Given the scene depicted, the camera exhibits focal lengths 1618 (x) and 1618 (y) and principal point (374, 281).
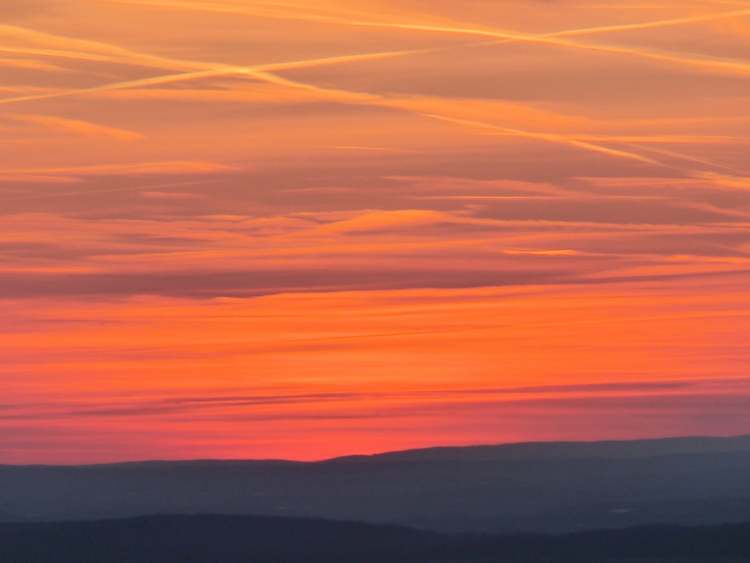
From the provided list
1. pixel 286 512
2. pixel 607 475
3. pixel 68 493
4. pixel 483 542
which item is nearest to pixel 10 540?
pixel 68 493

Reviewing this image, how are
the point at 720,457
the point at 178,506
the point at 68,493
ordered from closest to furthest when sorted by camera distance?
the point at 720,457, the point at 68,493, the point at 178,506

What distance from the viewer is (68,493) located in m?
55.6

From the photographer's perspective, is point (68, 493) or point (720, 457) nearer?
point (720, 457)

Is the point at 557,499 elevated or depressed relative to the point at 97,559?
elevated

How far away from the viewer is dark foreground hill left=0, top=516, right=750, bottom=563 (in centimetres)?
5091

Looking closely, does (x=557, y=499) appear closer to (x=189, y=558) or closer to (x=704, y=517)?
(x=704, y=517)

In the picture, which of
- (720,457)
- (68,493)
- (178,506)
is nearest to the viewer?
(720,457)

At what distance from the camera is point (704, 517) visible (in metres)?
55.2

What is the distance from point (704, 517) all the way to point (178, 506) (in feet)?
62.3

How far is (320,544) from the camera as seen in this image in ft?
177

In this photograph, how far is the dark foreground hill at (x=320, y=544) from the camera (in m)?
50.9

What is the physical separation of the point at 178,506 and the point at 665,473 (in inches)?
698

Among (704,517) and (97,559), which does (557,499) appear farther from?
(97,559)

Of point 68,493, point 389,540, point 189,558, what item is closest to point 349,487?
point 389,540
